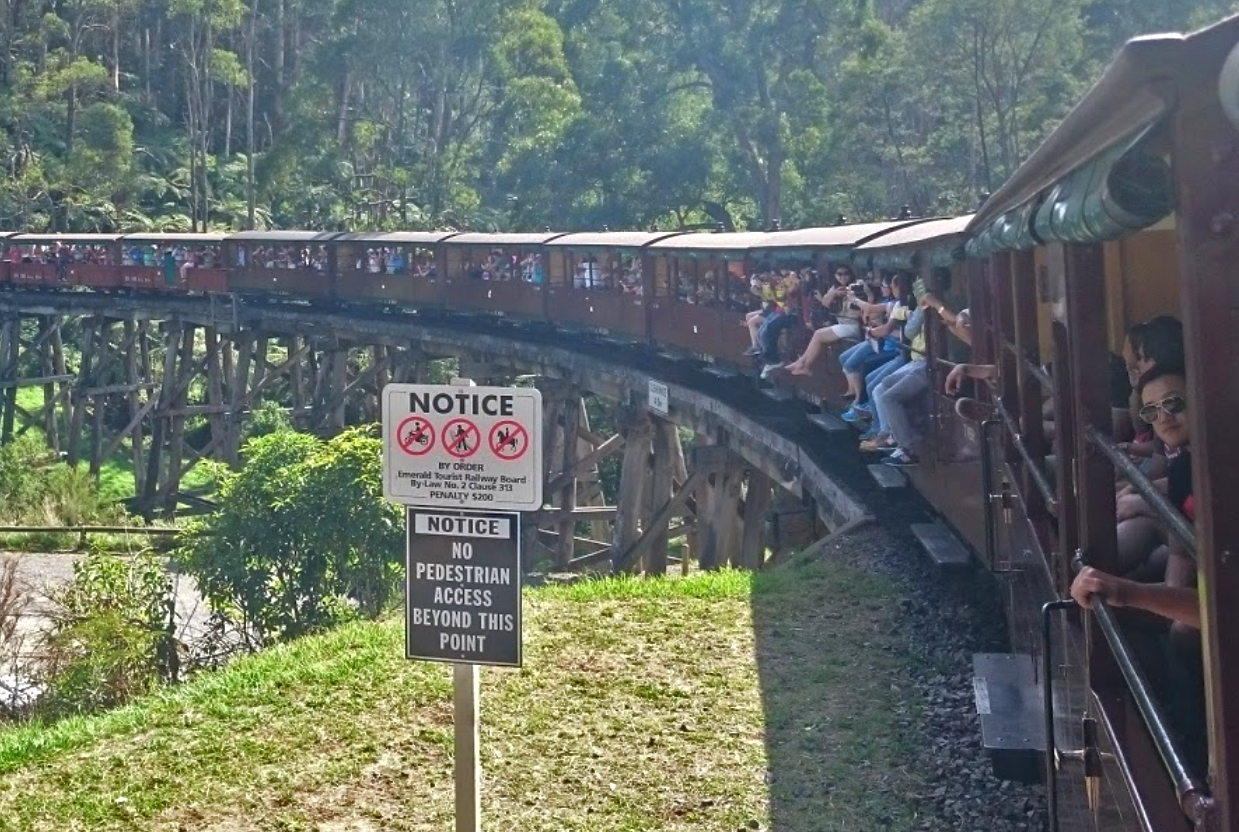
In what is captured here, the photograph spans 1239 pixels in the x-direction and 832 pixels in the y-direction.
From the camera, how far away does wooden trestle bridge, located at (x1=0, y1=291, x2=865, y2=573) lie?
40.7 feet

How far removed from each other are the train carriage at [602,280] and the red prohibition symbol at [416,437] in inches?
489

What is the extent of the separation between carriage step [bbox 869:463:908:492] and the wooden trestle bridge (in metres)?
0.21

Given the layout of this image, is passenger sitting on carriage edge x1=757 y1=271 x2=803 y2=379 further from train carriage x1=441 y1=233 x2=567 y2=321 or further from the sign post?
the sign post

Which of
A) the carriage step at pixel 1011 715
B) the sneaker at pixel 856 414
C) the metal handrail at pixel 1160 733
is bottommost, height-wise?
the carriage step at pixel 1011 715

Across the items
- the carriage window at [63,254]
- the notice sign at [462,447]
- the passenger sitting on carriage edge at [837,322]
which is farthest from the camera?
the carriage window at [63,254]

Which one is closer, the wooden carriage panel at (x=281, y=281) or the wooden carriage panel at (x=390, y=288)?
the wooden carriage panel at (x=390, y=288)

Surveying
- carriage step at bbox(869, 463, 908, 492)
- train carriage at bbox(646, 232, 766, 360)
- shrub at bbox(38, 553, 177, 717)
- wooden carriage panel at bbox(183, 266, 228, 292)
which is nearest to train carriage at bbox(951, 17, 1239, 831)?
carriage step at bbox(869, 463, 908, 492)

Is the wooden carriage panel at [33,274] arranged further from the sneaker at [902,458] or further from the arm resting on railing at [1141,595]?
the arm resting on railing at [1141,595]

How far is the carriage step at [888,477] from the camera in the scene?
894cm

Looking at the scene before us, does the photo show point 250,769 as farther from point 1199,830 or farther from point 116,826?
point 1199,830

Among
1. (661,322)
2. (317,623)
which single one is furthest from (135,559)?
(661,322)

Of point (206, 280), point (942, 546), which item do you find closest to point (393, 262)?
point (206, 280)

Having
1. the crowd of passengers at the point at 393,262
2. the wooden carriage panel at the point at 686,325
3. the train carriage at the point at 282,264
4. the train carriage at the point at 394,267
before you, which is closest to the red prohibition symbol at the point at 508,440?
the wooden carriage panel at the point at 686,325

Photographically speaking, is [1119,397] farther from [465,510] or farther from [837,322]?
[837,322]
